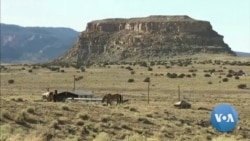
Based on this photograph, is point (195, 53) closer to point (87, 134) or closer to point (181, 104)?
point (181, 104)

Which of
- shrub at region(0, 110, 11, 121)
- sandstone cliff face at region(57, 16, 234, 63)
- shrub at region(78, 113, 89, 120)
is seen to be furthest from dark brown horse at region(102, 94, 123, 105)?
sandstone cliff face at region(57, 16, 234, 63)

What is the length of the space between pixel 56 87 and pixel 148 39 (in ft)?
337

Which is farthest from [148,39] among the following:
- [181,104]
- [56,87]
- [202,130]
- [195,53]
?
[202,130]

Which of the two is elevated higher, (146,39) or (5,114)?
(146,39)

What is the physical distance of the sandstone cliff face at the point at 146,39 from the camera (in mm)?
165375

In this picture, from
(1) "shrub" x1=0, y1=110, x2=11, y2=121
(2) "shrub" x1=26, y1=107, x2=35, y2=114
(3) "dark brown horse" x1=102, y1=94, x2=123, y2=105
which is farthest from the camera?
(3) "dark brown horse" x1=102, y1=94, x2=123, y2=105

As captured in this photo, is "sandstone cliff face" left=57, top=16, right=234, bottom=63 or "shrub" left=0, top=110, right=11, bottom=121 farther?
"sandstone cliff face" left=57, top=16, right=234, bottom=63

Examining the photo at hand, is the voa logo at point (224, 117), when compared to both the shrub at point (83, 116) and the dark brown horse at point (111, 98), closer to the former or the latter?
the shrub at point (83, 116)

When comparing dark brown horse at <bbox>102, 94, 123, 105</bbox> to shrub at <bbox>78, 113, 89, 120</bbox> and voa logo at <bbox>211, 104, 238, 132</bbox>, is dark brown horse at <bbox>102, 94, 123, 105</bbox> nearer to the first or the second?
shrub at <bbox>78, 113, 89, 120</bbox>

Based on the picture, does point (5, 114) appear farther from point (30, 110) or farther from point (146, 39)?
point (146, 39)

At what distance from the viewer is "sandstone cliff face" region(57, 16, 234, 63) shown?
543ft

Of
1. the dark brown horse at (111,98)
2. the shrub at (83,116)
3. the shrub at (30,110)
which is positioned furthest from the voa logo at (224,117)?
the dark brown horse at (111,98)

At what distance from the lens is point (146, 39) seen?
569 ft

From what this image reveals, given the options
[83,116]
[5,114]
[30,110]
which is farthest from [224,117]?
[30,110]
